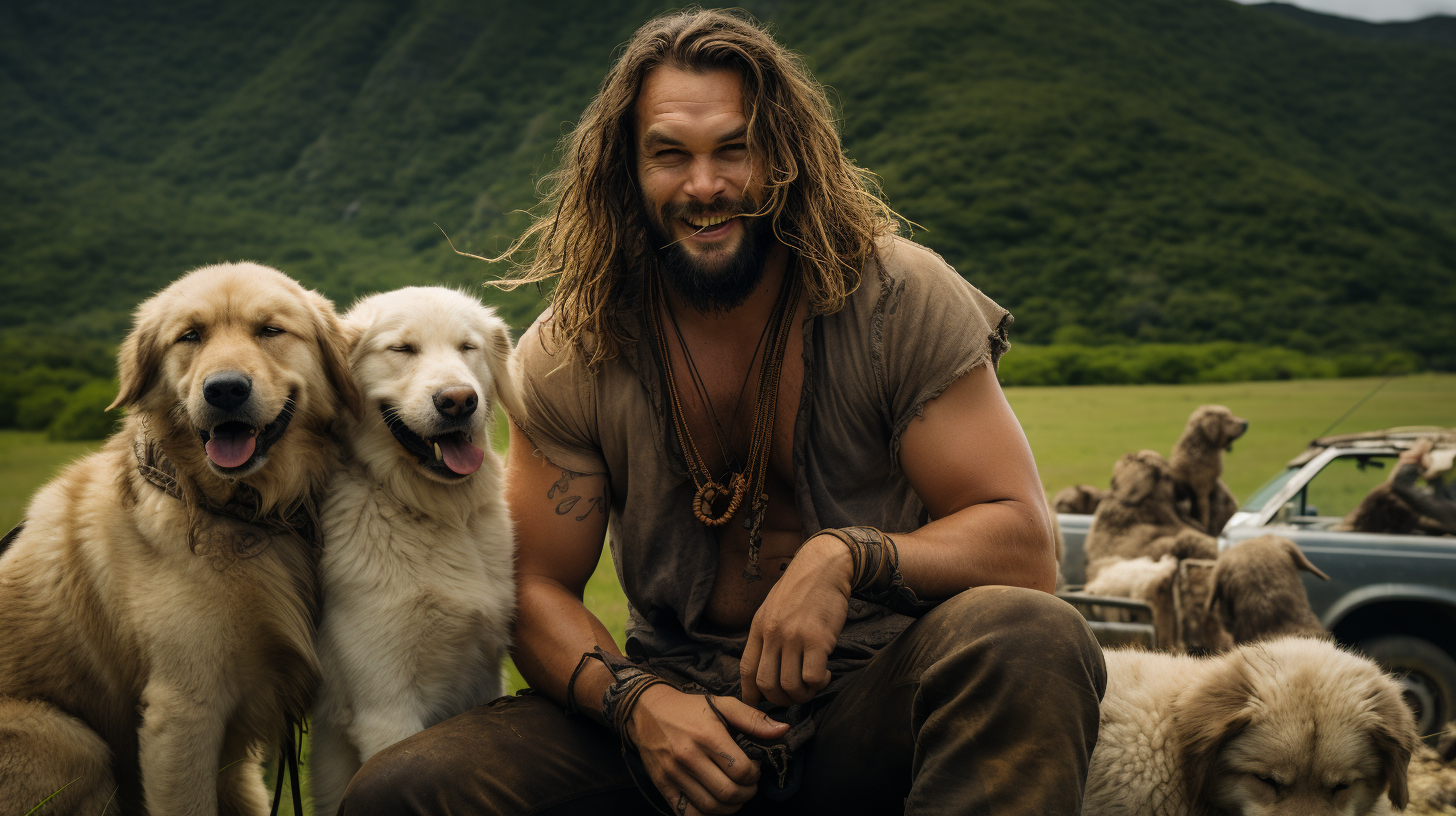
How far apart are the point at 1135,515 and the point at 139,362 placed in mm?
6183

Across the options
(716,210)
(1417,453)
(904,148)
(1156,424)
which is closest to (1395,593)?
(1417,453)

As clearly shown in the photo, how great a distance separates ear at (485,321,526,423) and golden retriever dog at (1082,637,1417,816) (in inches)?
83.1

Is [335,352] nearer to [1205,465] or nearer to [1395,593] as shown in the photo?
[1395,593]

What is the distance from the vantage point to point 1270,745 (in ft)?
8.46

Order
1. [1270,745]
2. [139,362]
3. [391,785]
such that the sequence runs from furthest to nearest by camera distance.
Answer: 1. [1270,745]
2. [139,362]
3. [391,785]

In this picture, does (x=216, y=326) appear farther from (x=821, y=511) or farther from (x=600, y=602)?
(x=600, y=602)

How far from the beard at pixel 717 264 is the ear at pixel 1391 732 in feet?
7.03

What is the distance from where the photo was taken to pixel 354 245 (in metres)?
63.9

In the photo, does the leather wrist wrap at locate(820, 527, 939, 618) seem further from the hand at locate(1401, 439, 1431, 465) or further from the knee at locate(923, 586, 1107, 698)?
the hand at locate(1401, 439, 1431, 465)

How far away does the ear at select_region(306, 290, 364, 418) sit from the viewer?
249 cm

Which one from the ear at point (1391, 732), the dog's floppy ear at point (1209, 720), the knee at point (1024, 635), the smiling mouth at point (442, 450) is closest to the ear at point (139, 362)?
the smiling mouth at point (442, 450)

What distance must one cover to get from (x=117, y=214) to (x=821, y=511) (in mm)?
75312

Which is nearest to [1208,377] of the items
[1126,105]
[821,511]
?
[1126,105]

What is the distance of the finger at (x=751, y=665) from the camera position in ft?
6.31
